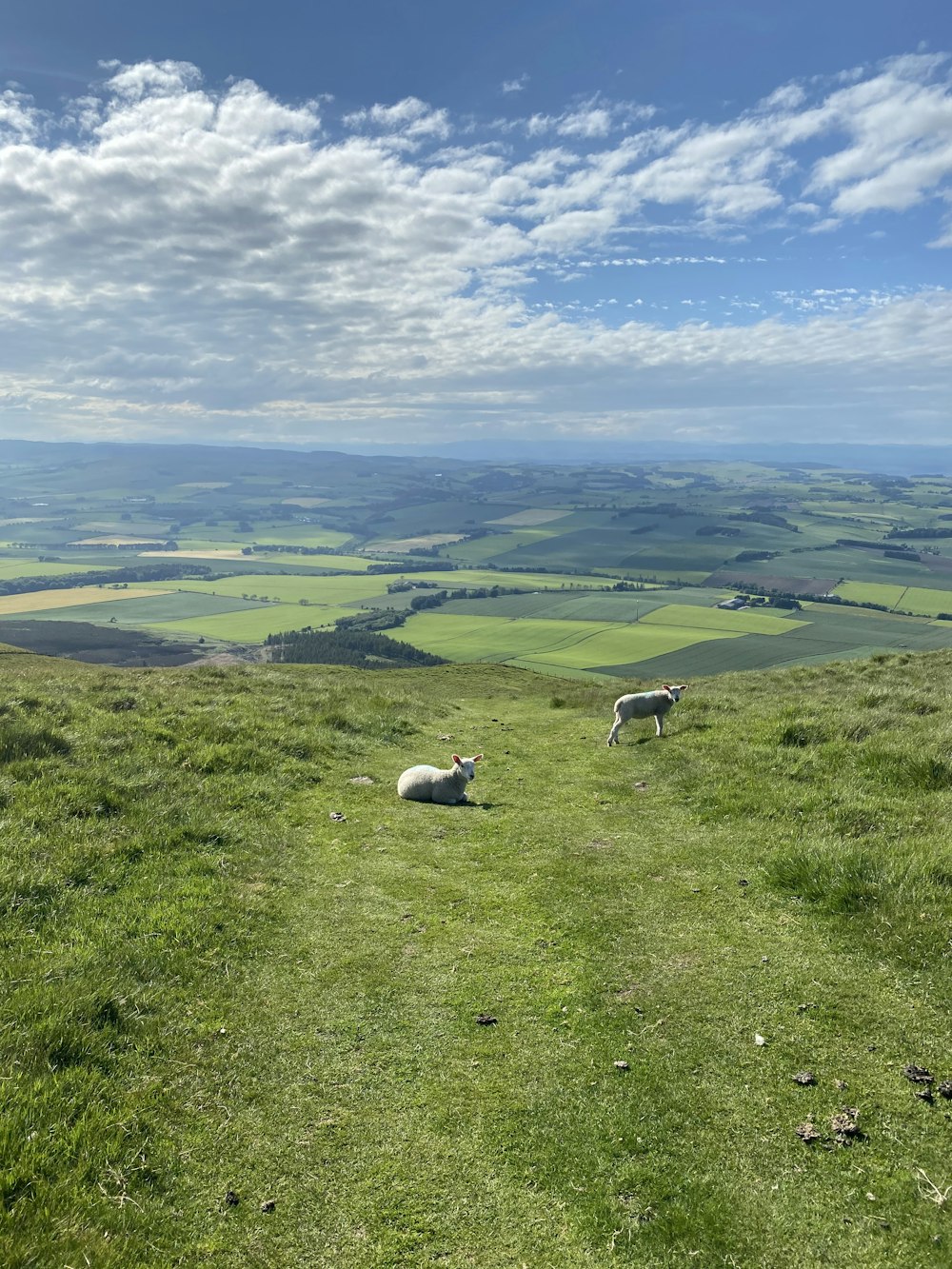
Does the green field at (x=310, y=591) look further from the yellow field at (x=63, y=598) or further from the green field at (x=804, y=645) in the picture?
the green field at (x=804, y=645)

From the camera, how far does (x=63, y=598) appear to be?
176 metres

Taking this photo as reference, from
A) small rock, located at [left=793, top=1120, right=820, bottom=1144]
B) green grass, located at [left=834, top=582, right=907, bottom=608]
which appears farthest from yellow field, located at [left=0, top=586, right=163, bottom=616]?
green grass, located at [left=834, top=582, right=907, bottom=608]

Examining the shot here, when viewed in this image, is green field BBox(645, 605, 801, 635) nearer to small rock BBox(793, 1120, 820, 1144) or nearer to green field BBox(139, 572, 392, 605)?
green field BBox(139, 572, 392, 605)

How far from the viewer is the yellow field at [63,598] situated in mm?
160075

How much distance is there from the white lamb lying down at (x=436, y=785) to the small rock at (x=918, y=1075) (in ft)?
34.0

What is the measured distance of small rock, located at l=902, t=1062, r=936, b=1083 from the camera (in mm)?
6637

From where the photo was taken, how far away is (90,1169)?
226 inches

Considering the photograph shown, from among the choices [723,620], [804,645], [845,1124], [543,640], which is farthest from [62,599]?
[845,1124]

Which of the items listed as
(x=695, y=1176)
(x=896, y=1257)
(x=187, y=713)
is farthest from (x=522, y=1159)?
(x=187, y=713)

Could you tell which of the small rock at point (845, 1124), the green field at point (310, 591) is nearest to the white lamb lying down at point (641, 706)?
the small rock at point (845, 1124)

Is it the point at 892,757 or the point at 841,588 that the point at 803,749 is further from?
the point at 841,588

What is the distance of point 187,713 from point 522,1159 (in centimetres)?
1574

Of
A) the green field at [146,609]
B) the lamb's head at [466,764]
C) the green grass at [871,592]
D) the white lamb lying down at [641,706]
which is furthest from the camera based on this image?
the green field at [146,609]

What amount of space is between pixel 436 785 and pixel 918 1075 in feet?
35.5
